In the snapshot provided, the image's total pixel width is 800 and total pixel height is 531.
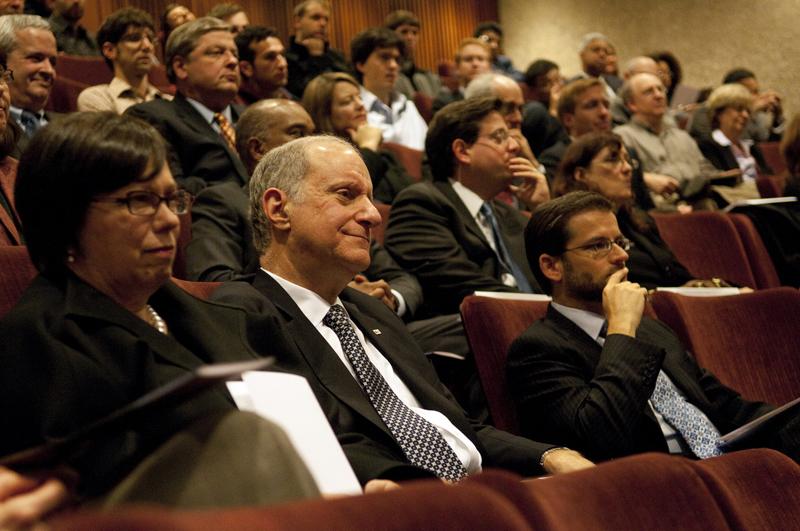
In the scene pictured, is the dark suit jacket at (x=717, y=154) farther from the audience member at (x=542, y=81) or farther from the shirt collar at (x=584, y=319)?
the shirt collar at (x=584, y=319)

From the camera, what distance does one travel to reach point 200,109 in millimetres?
2578

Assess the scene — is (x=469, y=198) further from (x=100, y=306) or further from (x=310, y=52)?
(x=310, y=52)

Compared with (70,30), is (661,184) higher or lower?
lower

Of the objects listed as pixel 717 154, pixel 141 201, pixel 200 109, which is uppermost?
pixel 141 201

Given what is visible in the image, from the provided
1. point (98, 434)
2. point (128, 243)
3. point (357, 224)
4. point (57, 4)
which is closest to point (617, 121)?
point (57, 4)

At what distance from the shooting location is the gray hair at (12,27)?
2424 millimetres

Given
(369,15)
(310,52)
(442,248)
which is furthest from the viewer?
(369,15)

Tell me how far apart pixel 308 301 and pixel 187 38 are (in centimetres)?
148

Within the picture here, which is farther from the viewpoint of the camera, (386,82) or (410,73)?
(410,73)

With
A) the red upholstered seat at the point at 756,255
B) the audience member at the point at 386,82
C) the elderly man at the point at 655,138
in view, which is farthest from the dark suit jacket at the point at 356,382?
the elderly man at the point at 655,138

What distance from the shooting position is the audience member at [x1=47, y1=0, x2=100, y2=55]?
3857mm

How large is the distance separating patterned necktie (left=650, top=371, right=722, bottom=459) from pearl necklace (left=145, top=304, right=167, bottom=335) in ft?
2.84

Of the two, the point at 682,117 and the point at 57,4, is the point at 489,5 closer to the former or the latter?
the point at 682,117

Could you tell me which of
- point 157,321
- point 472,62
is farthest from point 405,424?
point 472,62
